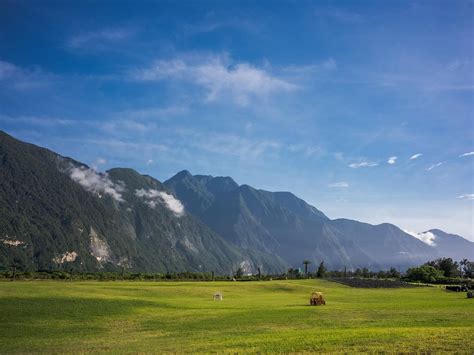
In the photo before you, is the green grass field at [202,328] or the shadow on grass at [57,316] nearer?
the green grass field at [202,328]

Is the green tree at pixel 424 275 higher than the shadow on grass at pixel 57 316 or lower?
higher

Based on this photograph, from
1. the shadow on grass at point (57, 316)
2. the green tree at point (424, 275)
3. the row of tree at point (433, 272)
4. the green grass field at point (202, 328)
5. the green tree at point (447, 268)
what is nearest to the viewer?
the green grass field at point (202, 328)

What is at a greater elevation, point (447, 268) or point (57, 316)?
point (447, 268)

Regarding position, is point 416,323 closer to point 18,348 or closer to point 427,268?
point 18,348

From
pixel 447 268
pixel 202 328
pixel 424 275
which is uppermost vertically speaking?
pixel 447 268

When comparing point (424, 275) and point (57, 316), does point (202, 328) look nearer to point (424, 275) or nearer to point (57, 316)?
point (57, 316)

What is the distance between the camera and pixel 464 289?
8481cm

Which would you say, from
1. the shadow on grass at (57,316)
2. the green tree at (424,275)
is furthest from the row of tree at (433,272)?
the shadow on grass at (57,316)

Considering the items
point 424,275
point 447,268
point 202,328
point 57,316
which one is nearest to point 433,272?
point 424,275

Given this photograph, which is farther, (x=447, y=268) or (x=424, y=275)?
(x=447, y=268)

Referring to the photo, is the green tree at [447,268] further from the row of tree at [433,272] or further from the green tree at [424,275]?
the green tree at [424,275]

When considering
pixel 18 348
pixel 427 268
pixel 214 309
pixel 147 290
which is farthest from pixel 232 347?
pixel 427 268

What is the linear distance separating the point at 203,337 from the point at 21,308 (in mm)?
20560

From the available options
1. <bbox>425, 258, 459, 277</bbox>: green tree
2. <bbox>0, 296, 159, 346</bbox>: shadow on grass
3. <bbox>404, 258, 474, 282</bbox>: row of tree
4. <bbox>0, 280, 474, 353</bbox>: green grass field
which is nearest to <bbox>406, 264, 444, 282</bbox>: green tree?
<bbox>404, 258, 474, 282</bbox>: row of tree
